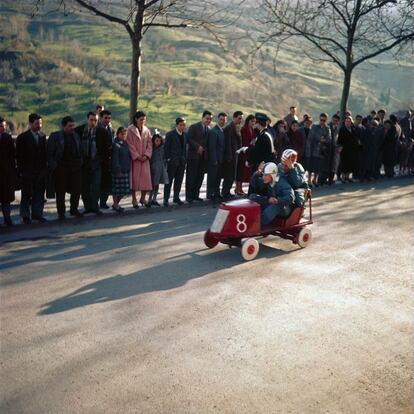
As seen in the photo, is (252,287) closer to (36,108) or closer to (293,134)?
(293,134)

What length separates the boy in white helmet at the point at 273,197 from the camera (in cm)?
975

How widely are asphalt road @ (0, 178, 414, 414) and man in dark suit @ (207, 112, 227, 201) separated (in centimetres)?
341

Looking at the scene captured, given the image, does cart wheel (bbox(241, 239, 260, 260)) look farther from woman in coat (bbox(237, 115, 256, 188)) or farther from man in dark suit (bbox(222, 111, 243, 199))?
woman in coat (bbox(237, 115, 256, 188))

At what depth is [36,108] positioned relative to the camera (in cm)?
2433

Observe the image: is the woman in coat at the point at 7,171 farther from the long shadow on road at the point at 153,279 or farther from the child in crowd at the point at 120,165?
the long shadow on road at the point at 153,279

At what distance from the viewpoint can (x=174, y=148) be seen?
13.4 m

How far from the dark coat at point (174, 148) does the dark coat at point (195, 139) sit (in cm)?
24

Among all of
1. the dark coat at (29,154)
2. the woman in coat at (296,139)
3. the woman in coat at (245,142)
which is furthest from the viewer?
the woman in coat at (296,139)

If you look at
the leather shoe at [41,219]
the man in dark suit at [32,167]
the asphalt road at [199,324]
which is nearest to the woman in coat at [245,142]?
the asphalt road at [199,324]

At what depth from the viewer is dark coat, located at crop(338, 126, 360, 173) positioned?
59.2 feet

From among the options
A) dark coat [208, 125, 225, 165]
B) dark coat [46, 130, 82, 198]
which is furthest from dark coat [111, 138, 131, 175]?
dark coat [208, 125, 225, 165]

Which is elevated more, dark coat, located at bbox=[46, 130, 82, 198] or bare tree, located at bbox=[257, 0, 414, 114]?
bare tree, located at bbox=[257, 0, 414, 114]

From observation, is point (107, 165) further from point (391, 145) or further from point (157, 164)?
point (391, 145)

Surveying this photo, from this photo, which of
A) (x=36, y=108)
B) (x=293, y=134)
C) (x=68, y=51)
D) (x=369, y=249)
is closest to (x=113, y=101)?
(x=36, y=108)
